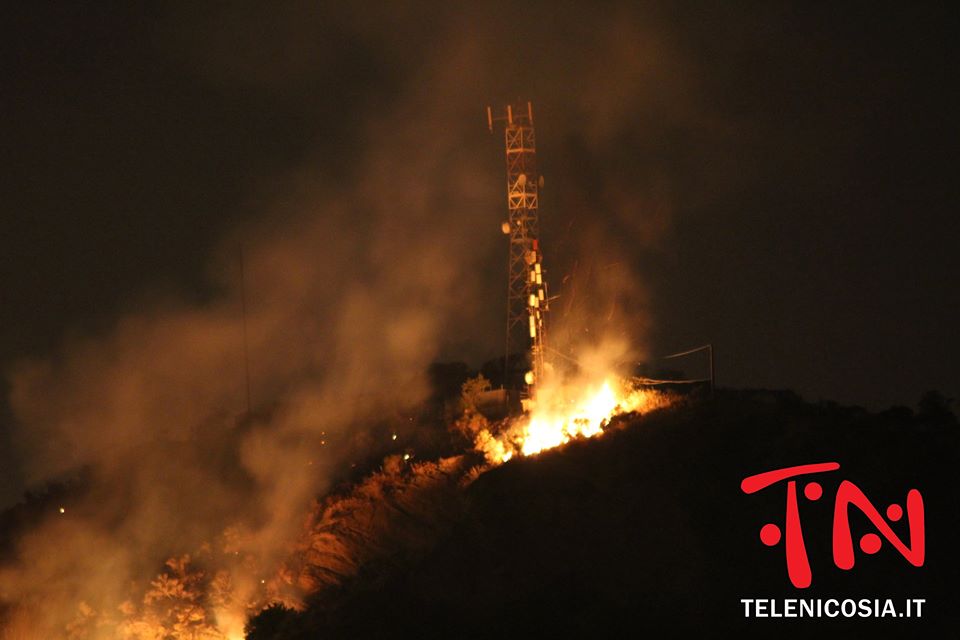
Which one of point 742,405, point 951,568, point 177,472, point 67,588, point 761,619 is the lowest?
point 761,619

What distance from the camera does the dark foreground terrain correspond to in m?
14.3

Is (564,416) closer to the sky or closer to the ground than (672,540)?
closer to the sky

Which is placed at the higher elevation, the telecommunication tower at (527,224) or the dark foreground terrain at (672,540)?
the telecommunication tower at (527,224)

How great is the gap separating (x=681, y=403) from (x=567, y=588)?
5985 millimetres

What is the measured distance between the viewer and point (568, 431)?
73.8 ft

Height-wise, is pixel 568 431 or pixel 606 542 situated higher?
pixel 568 431

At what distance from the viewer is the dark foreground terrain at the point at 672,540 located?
563 inches

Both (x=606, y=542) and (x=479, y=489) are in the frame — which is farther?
(x=479, y=489)

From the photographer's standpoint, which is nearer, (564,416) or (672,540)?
(672,540)

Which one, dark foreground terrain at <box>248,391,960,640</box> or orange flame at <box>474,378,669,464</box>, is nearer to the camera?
dark foreground terrain at <box>248,391,960,640</box>

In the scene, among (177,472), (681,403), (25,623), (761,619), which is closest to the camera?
(761,619)

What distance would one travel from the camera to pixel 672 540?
628 inches

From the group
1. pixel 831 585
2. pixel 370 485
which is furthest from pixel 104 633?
pixel 831 585

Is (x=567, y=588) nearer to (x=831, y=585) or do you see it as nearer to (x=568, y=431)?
(x=831, y=585)
